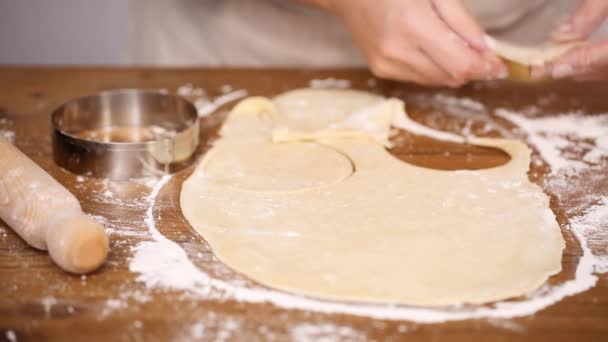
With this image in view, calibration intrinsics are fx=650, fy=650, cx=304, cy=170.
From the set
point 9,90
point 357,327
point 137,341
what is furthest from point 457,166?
point 9,90

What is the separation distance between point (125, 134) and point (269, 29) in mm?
562

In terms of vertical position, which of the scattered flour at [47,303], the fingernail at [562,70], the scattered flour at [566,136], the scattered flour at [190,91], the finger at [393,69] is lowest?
the scattered flour at [47,303]

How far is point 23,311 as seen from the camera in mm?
829

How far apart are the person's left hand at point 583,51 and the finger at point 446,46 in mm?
143

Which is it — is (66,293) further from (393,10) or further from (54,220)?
(393,10)

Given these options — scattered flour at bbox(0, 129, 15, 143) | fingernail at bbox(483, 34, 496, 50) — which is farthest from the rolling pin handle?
fingernail at bbox(483, 34, 496, 50)

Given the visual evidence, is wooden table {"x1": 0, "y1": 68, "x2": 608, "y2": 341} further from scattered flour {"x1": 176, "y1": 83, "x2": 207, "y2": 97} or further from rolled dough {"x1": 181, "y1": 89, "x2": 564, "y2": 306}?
scattered flour {"x1": 176, "y1": 83, "x2": 207, "y2": 97}

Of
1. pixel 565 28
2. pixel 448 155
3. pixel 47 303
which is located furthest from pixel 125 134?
pixel 565 28

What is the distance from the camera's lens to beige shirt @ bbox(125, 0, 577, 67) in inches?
66.4

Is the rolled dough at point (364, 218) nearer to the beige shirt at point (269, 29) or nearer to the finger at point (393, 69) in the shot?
the finger at point (393, 69)

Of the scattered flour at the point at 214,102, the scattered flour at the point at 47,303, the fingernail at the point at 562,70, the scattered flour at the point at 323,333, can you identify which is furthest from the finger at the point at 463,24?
the scattered flour at the point at 47,303

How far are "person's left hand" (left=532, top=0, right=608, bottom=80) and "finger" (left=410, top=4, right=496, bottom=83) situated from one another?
0.47 ft

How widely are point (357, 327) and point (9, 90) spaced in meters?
1.16

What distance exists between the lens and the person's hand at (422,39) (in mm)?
1318
